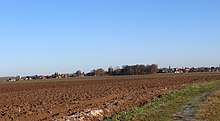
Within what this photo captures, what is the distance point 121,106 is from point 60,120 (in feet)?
22.7

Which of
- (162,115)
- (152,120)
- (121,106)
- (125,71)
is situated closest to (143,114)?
(162,115)

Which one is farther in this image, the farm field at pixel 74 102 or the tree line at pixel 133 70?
the tree line at pixel 133 70

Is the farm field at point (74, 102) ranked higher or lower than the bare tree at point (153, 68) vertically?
lower

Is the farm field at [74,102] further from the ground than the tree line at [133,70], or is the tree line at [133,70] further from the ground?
the tree line at [133,70]

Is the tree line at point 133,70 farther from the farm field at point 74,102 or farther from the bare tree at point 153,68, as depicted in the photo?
the farm field at point 74,102

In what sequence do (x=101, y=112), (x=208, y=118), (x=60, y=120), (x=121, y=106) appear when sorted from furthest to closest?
1. (x=121, y=106)
2. (x=101, y=112)
3. (x=60, y=120)
4. (x=208, y=118)

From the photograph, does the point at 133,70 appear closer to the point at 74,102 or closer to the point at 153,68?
the point at 153,68

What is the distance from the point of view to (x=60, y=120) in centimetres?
1622

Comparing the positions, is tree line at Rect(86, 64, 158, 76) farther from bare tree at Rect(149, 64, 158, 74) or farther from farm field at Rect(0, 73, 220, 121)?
farm field at Rect(0, 73, 220, 121)

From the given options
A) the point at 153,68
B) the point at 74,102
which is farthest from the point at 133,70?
the point at 74,102

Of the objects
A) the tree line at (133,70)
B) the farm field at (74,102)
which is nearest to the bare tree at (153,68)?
the tree line at (133,70)

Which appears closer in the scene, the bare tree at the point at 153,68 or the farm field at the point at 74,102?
the farm field at the point at 74,102

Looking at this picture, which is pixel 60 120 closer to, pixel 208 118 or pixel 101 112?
pixel 101 112

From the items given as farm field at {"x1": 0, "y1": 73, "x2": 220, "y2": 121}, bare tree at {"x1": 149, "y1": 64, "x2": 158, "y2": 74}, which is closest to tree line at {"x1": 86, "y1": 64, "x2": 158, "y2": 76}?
bare tree at {"x1": 149, "y1": 64, "x2": 158, "y2": 74}
